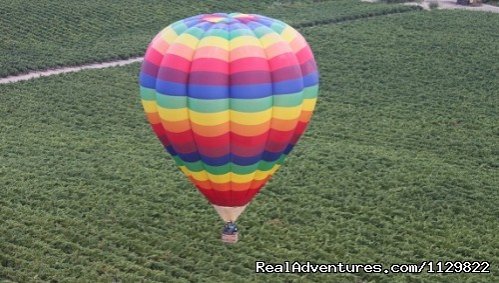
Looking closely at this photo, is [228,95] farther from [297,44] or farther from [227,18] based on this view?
[297,44]

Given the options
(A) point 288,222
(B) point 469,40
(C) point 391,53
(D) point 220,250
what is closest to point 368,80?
(C) point 391,53

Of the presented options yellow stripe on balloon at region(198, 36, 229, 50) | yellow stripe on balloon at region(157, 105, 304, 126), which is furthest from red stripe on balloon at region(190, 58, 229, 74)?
yellow stripe on balloon at region(157, 105, 304, 126)

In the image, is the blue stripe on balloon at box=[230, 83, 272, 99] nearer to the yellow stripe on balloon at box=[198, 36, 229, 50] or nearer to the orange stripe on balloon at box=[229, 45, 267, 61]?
the orange stripe on balloon at box=[229, 45, 267, 61]

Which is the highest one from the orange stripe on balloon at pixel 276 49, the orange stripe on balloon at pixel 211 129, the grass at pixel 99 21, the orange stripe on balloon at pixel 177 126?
the grass at pixel 99 21

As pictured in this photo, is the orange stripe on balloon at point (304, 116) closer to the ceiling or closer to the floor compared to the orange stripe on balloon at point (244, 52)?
closer to the floor

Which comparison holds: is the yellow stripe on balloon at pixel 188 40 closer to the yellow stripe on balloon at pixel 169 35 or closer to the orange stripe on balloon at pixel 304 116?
the yellow stripe on balloon at pixel 169 35

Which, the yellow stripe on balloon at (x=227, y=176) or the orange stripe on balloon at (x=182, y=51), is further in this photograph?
the yellow stripe on balloon at (x=227, y=176)

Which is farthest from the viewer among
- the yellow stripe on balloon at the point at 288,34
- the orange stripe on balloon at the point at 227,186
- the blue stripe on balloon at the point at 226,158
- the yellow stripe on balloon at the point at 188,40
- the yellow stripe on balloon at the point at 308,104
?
the yellow stripe on balloon at the point at 308,104

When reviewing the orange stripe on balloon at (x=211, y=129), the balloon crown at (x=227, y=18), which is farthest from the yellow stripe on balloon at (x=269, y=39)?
the orange stripe on balloon at (x=211, y=129)
